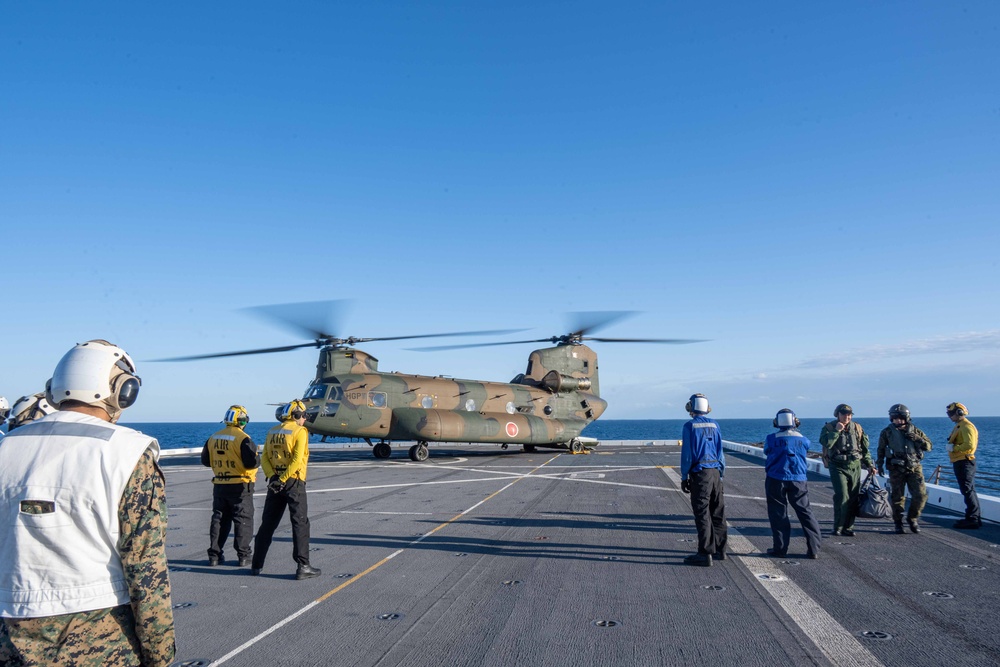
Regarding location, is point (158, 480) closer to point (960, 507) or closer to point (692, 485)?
point (692, 485)

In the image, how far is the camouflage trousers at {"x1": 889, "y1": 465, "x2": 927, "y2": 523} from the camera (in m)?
9.93

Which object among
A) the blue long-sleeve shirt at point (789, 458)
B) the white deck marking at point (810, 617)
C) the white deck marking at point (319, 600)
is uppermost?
the blue long-sleeve shirt at point (789, 458)

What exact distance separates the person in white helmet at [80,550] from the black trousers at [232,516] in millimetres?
5993

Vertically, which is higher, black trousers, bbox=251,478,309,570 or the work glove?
the work glove

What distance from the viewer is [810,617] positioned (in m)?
5.95

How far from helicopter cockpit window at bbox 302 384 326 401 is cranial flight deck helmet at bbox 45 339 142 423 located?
2214cm

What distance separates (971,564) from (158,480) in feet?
30.1

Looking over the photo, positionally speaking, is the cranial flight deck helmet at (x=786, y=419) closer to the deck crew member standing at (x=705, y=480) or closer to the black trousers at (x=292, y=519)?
the deck crew member standing at (x=705, y=480)

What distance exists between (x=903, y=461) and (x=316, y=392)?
19687 mm

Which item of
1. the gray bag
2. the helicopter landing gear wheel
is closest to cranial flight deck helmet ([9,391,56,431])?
the gray bag

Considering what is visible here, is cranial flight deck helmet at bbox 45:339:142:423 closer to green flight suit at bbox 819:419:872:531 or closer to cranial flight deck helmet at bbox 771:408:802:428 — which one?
cranial flight deck helmet at bbox 771:408:802:428

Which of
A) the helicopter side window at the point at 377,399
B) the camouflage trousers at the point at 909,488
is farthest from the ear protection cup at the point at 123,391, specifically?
the helicopter side window at the point at 377,399

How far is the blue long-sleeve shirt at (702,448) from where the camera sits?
8.41 metres

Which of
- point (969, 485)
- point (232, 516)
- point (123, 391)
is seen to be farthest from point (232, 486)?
point (969, 485)
